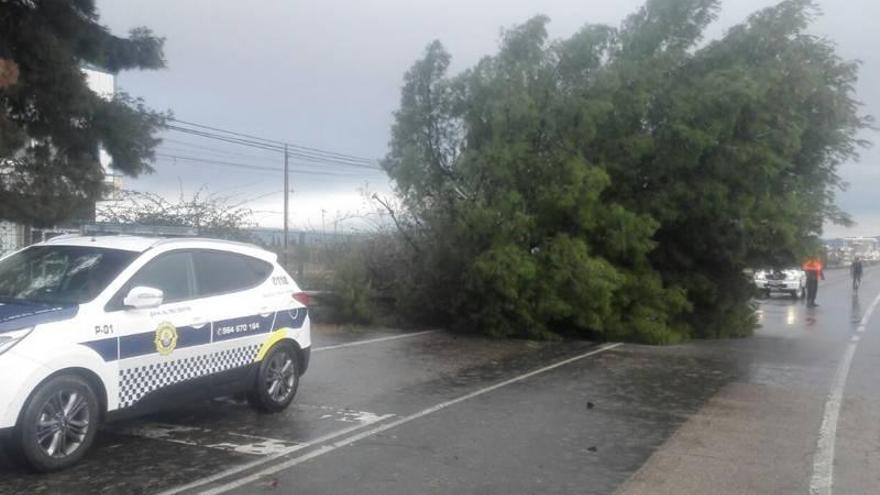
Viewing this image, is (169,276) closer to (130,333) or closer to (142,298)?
(142,298)

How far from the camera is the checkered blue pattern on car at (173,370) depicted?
7.89 metres

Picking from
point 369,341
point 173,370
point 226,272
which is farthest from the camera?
point 369,341

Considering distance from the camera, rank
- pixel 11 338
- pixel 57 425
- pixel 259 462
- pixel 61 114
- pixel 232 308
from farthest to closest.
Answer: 1. pixel 61 114
2. pixel 232 308
3. pixel 259 462
4. pixel 57 425
5. pixel 11 338

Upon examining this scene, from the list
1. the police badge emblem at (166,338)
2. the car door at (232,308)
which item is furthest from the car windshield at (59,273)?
the car door at (232,308)

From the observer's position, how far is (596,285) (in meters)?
17.9

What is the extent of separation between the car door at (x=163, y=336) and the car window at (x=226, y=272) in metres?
0.14

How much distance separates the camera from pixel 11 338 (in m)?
6.94

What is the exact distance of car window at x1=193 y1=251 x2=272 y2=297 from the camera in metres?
9.03

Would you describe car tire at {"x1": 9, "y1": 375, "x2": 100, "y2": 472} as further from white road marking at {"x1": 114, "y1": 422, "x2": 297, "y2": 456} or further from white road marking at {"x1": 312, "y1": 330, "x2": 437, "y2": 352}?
white road marking at {"x1": 312, "y1": 330, "x2": 437, "y2": 352}

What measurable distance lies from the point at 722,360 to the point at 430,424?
27.2 feet

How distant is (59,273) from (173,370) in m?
1.31

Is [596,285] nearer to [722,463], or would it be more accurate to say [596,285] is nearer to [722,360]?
[722,360]

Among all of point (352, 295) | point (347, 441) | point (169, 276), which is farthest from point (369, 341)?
point (169, 276)

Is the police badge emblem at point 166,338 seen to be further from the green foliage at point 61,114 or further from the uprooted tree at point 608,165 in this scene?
the uprooted tree at point 608,165
